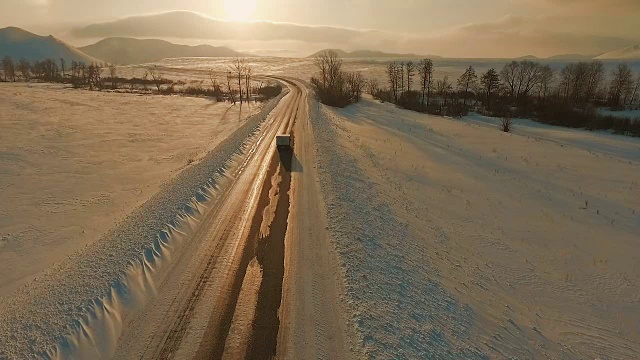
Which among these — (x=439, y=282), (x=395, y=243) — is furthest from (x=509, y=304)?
(x=395, y=243)

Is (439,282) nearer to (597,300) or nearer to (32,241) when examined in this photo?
(597,300)

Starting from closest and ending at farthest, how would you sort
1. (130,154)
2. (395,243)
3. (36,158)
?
(395,243) → (36,158) → (130,154)

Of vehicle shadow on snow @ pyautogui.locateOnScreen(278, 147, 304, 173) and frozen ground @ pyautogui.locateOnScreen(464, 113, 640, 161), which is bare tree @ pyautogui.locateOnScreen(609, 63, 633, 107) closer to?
frozen ground @ pyautogui.locateOnScreen(464, 113, 640, 161)

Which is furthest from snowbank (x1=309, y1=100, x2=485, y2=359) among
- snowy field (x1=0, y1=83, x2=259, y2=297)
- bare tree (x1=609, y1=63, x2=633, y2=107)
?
bare tree (x1=609, y1=63, x2=633, y2=107)

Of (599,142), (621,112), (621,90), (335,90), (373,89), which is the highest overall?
(373,89)

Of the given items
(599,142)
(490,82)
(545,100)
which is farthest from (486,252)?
(545,100)

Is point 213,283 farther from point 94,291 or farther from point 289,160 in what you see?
point 289,160
